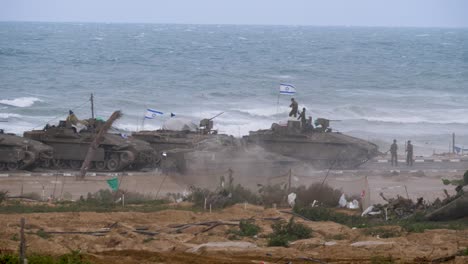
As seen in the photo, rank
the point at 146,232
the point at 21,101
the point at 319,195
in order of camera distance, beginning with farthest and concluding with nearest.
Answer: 1. the point at 21,101
2. the point at 319,195
3. the point at 146,232

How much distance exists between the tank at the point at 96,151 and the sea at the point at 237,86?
3.58 metres

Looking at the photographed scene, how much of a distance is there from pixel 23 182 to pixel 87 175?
8.28ft

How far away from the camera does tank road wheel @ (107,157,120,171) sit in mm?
31891

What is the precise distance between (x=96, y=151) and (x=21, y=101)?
25606 millimetres

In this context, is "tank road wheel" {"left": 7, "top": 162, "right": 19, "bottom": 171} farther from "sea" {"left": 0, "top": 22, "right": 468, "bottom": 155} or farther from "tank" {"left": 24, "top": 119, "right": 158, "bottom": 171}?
"sea" {"left": 0, "top": 22, "right": 468, "bottom": 155}

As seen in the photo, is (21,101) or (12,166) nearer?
(12,166)

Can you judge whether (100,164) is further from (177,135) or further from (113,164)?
(177,135)

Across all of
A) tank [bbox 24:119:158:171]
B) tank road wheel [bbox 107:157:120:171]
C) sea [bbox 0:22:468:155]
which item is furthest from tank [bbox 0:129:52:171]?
sea [bbox 0:22:468:155]

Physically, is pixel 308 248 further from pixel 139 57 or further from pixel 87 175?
pixel 139 57

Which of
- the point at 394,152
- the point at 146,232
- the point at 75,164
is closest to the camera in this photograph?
the point at 146,232

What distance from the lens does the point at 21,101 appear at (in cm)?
5622

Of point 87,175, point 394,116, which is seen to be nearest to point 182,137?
point 87,175

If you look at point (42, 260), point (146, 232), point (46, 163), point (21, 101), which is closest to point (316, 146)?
point (46, 163)

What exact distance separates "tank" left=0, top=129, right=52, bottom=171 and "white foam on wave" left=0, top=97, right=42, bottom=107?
2365 cm
